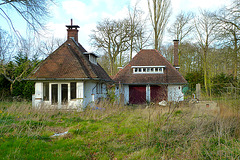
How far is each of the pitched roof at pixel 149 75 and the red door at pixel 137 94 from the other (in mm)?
957

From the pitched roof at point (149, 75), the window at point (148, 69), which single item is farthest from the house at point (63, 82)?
the window at point (148, 69)

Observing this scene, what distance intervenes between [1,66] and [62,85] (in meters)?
8.76

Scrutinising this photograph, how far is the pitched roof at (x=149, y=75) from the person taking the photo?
22.7 metres

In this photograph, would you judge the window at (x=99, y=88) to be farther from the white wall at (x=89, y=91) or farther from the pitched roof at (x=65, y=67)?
the pitched roof at (x=65, y=67)

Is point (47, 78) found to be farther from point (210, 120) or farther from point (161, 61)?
point (161, 61)

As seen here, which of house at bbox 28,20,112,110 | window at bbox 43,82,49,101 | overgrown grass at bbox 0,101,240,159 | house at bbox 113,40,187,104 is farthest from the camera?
house at bbox 113,40,187,104

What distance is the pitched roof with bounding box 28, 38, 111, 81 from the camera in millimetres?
15352

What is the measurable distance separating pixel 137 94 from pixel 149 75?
2571 millimetres

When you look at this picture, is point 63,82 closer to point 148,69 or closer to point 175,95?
point 175,95

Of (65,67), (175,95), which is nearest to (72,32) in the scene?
(65,67)

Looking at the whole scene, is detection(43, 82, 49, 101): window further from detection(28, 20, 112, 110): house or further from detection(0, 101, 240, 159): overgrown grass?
detection(0, 101, 240, 159): overgrown grass

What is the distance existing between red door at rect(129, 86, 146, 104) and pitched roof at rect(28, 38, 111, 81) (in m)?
7.43

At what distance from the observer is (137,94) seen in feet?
77.4


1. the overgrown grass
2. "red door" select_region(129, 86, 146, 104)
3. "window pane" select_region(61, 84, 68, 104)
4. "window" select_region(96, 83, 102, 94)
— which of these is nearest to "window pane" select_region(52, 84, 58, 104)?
"window pane" select_region(61, 84, 68, 104)
